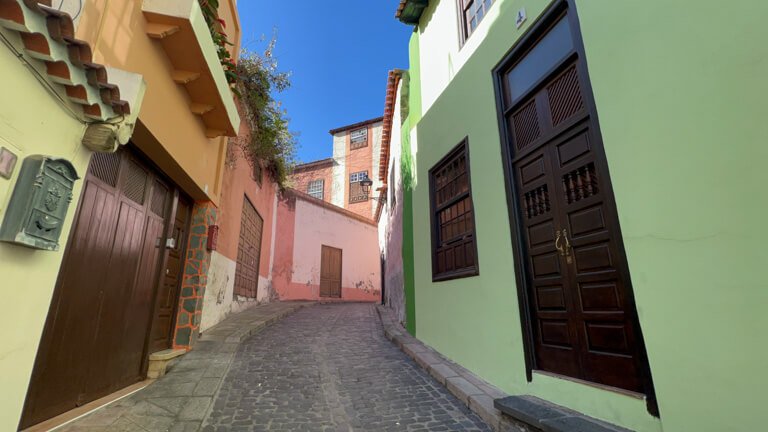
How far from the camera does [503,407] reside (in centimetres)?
293

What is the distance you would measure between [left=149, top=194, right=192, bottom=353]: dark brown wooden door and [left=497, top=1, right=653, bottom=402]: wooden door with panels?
4254 mm

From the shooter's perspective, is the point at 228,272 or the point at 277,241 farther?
the point at 277,241

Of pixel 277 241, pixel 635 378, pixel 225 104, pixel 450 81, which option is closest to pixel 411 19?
pixel 450 81

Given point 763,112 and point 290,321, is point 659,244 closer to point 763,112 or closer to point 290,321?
point 763,112

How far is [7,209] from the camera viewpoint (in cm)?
176

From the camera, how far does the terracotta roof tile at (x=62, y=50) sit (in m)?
1.59

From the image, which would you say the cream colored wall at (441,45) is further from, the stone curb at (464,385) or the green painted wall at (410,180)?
the stone curb at (464,385)

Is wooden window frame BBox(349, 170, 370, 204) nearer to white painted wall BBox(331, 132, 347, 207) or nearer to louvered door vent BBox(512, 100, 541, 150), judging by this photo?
white painted wall BBox(331, 132, 347, 207)

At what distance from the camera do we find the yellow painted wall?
284 centimetres

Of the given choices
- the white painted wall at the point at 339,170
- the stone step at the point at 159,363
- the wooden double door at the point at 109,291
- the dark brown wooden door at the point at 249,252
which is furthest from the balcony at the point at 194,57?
the white painted wall at the point at 339,170

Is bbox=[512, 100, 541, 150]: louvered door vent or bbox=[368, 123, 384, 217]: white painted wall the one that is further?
bbox=[368, 123, 384, 217]: white painted wall

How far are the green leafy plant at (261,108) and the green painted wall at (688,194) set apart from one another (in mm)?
5600

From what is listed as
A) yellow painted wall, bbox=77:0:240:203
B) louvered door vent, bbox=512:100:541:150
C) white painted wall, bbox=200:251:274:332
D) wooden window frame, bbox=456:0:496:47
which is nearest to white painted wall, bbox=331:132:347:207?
white painted wall, bbox=200:251:274:332

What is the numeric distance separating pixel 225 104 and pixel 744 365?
5.41m
